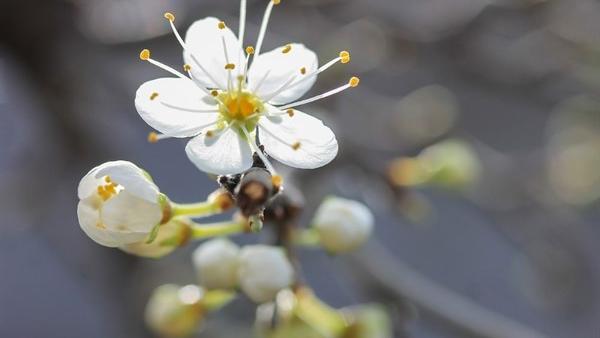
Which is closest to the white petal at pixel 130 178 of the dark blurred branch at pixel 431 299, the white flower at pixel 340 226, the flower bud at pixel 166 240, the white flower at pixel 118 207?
the white flower at pixel 118 207

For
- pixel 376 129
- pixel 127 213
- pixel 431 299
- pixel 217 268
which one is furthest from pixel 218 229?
pixel 376 129

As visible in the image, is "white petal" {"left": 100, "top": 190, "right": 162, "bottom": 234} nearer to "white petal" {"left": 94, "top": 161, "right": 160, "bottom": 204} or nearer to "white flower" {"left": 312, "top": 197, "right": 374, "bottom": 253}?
"white petal" {"left": 94, "top": 161, "right": 160, "bottom": 204}

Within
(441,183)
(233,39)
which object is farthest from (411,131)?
(233,39)

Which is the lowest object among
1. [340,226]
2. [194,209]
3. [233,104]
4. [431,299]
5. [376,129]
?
[376,129]

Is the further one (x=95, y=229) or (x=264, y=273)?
(x=264, y=273)

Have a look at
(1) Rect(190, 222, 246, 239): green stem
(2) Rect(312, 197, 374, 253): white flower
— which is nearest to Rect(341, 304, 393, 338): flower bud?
(2) Rect(312, 197, 374, 253): white flower

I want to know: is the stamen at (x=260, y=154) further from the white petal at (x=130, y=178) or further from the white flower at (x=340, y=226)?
the white flower at (x=340, y=226)

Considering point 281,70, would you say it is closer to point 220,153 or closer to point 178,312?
point 220,153
